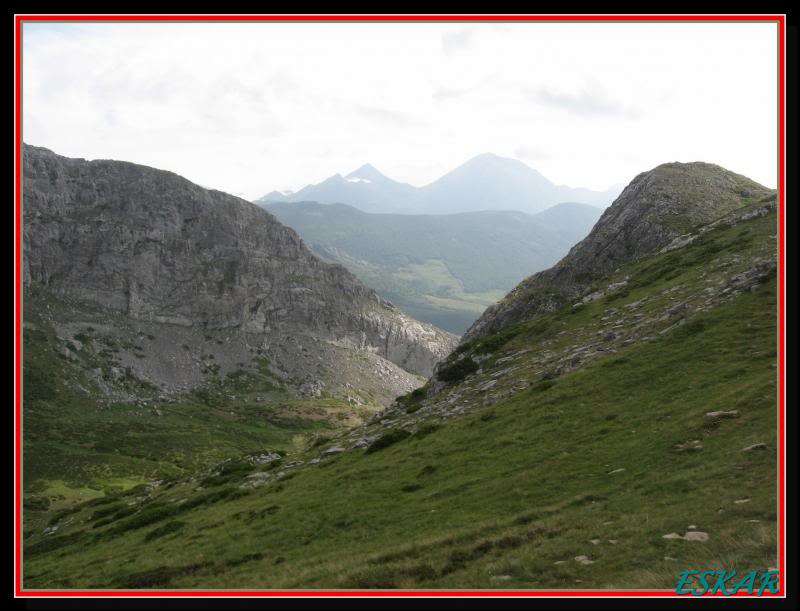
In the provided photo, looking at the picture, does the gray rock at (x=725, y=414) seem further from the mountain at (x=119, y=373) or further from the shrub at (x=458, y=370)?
the mountain at (x=119, y=373)

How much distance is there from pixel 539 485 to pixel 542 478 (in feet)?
2.39

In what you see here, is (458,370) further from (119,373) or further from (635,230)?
(119,373)

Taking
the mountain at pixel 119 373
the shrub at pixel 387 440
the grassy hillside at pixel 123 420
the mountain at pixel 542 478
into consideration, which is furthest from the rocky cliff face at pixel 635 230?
the mountain at pixel 119 373

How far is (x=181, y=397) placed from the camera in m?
161

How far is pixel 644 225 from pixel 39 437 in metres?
126

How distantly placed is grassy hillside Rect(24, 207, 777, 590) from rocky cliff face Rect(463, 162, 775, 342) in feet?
65.1

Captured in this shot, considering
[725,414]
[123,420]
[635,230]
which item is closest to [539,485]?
[725,414]

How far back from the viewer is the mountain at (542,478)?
17.1m

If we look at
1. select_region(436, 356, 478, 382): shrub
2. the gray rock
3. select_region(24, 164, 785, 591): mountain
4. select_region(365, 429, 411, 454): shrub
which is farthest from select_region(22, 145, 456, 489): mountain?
the gray rock

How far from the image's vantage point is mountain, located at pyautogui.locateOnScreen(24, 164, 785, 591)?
1710cm

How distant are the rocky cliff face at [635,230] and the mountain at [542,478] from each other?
1251cm
